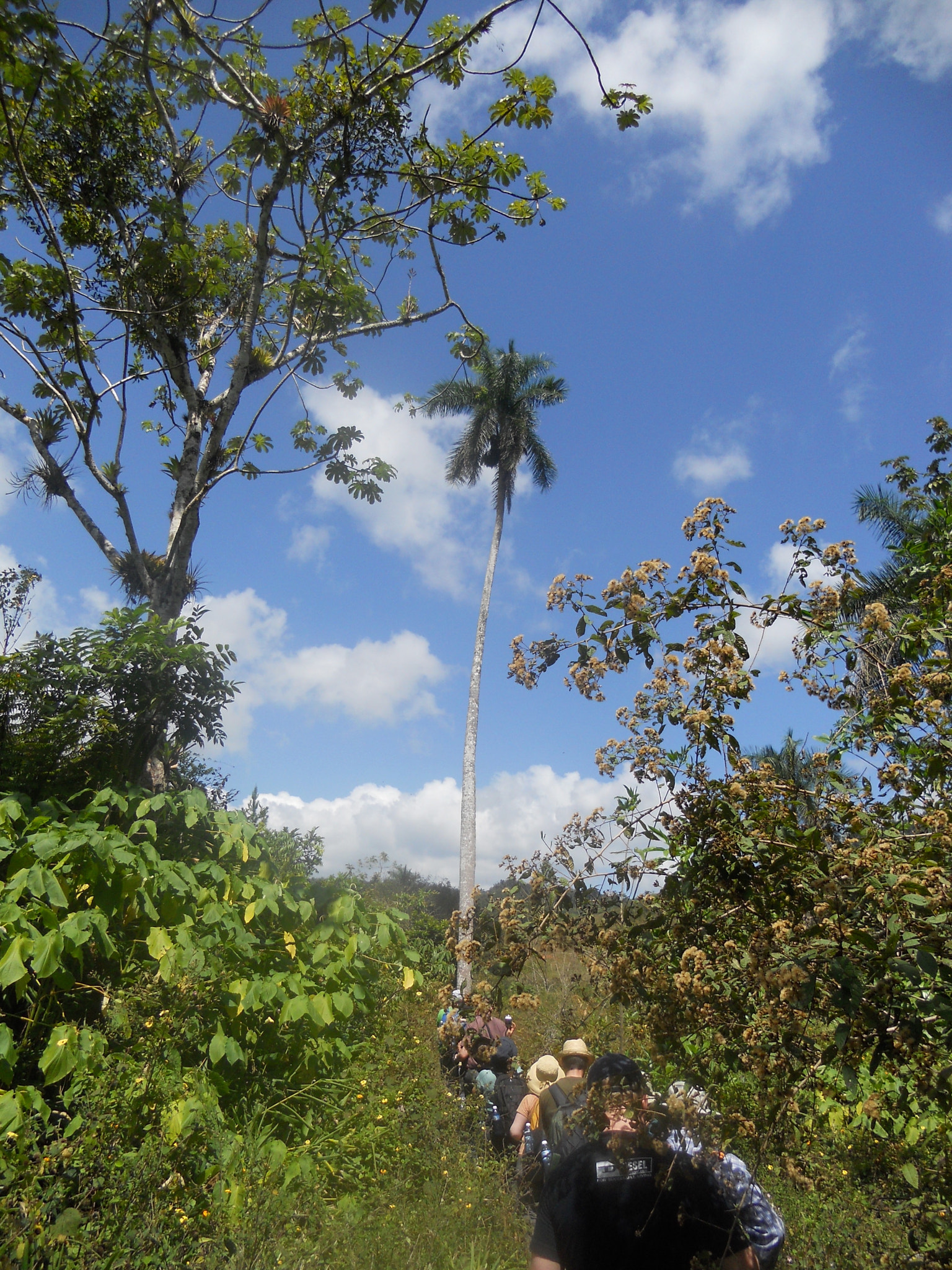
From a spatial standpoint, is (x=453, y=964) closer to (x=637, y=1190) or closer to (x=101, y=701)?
(x=637, y=1190)

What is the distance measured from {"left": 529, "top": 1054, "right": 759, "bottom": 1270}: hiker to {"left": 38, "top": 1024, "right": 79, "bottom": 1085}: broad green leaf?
1.77 meters

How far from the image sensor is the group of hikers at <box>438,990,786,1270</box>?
162 cm

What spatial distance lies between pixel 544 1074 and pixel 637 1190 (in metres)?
2.97

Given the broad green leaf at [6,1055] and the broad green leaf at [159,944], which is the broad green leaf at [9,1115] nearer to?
the broad green leaf at [6,1055]

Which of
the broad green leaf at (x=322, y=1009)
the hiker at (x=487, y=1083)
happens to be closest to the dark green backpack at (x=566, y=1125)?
the hiker at (x=487, y=1083)

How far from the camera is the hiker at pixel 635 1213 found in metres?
1.95

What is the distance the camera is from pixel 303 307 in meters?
6.81

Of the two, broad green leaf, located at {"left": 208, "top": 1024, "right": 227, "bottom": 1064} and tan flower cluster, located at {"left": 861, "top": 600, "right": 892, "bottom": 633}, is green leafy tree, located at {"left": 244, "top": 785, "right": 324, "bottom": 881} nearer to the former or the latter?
broad green leaf, located at {"left": 208, "top": 1024, "right": 227, "bottom": 1064}

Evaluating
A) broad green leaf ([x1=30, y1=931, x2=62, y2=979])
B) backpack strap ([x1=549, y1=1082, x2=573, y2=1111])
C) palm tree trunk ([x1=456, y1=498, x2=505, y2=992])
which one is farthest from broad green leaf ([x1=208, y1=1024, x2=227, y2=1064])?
palm tree trunk ([x1=456, y1=498, x2=505, y2=992])

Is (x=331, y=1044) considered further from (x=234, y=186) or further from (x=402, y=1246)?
(x=234, y=186)

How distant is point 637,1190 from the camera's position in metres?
2.05

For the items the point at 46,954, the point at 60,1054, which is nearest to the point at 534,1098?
the point at 60,1054

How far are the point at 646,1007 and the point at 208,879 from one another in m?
2.74

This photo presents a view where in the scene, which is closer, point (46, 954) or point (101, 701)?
point (46, 954)
